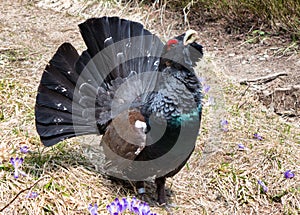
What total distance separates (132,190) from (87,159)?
1.63ft

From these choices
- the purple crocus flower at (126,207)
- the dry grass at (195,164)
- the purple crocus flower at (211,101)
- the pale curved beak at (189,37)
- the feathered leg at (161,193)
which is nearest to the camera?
the purple crocus flower at (126,207)

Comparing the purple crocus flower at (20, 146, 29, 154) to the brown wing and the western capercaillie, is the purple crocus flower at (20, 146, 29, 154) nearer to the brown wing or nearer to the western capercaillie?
the western capercaillie

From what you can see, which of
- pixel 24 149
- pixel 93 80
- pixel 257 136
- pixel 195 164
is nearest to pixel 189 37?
pixel 93 80

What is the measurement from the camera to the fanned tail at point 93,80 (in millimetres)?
3875

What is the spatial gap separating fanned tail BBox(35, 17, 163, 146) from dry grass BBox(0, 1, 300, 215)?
Answer: 0.29 meters

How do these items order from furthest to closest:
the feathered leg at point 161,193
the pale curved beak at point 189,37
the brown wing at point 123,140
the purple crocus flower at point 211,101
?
the purple crocus flower at point 211,101 → the feathered leg at point 161,193 → the brown wing at point 123,140 → the pale curved beak at point 189,37

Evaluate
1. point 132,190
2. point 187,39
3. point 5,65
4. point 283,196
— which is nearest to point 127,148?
point 132,190

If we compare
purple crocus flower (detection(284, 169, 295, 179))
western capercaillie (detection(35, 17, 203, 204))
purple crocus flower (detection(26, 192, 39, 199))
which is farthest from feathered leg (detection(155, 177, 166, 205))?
purple crocus flower (detection(284, 169, 295, 179))

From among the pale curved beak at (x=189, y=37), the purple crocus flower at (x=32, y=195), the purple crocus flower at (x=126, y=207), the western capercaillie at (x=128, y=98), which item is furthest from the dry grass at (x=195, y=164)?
the pale curved beak at (x=189, y=37)

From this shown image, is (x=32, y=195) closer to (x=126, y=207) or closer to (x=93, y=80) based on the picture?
(x=126, y=207)

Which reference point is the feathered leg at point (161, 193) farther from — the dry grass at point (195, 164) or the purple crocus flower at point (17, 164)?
the purple crocus flower at point (17, 164)

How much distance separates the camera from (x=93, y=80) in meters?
4.04

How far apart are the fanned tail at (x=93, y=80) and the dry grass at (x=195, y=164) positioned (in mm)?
292

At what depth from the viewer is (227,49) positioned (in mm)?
6645
